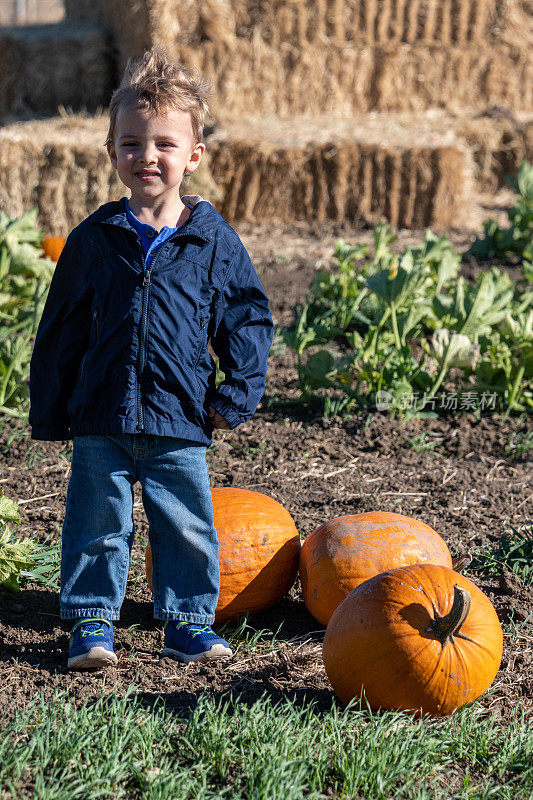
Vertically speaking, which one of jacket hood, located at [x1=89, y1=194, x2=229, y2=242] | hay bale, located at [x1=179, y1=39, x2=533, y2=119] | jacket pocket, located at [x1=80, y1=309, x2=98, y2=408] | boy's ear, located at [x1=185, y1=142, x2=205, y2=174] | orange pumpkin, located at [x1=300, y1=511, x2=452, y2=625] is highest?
hay bale, located at [x1=179, y1=39, x2=533, y2=119]

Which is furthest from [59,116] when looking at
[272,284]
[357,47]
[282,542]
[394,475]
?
[282,542]

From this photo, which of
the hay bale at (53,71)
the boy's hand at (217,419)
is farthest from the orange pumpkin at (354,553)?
the hay bale at (53,71)

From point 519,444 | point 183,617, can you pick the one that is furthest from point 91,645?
point 519,444

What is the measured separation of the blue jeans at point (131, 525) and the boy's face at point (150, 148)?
0.72 metres

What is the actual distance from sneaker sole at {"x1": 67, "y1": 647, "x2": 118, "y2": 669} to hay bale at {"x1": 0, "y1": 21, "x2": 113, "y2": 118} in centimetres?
1064

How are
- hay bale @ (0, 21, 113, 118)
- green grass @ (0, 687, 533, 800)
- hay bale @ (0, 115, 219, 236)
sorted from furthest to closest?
hay bale @ (0, 21, 113, 118) < hay bale @ (0, 115, 219, 236) < green grass @ (0, 687, 533, 800)

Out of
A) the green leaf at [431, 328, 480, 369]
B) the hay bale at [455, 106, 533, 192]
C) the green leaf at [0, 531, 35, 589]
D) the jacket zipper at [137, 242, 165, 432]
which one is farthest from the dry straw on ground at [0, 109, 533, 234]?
the jacket zipper at [137, 242, 165, 432]

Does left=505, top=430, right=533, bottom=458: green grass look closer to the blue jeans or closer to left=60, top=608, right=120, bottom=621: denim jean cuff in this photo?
the blue jeans

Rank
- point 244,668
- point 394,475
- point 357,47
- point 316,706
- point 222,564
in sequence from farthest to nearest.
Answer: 1. point 357,47
2. point 394,475
3. point 222,564
4. point 244,668
5. point 316,706

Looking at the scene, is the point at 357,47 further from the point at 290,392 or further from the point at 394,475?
the point at 394,475

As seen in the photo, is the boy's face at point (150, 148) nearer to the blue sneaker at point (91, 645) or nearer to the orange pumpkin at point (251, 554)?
the orange pumpkin at point (251, 554)

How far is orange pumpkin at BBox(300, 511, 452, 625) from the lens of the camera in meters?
2.60

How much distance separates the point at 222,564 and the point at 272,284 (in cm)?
425

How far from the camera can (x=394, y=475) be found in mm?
3859
